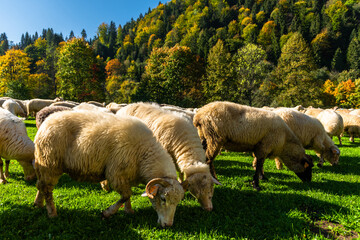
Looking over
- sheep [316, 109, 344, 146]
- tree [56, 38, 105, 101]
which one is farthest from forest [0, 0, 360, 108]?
sheep [316, 109, 344, 146]

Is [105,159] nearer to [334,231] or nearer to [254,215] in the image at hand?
[254,215]

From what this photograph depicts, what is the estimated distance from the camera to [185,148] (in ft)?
14.2

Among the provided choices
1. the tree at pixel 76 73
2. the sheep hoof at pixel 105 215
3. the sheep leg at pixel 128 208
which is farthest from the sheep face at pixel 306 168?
the tree at pixel 76 73

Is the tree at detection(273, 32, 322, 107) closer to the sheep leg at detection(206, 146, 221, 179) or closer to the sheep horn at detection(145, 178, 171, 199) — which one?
the sheep leg at detection(206, 146, 221, 179)

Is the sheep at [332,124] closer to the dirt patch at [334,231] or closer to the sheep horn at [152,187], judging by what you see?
the dirt patch at [334,231]

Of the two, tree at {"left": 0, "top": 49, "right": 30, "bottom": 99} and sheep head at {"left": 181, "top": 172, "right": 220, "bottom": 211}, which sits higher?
tree at {"left": 0, "top": 49, "right": 30, "bottom": 99}

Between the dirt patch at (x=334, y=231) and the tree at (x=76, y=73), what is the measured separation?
3388 centimetres

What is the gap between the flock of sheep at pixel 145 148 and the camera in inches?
128

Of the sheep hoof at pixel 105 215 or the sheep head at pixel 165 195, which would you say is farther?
the sheep hoof at pixel 105 215

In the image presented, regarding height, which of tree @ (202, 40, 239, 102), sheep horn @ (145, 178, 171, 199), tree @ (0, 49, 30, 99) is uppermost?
tree @ (0, 49, 30, 99)

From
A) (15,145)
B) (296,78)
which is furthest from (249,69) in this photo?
(15,145)

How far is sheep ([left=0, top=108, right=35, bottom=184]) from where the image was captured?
4.93 metres

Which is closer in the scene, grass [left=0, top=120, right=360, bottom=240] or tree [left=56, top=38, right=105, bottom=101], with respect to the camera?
grass [left=0, top=120, right=360, bottom=240]

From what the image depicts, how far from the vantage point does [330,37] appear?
239 ft
